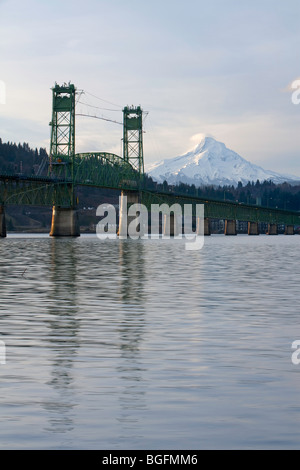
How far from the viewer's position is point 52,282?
163ft

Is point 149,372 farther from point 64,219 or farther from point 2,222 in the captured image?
point 64,219

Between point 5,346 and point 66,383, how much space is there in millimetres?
5731

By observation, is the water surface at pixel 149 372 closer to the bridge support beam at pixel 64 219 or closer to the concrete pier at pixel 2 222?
the concrete pier at pixel 2 222

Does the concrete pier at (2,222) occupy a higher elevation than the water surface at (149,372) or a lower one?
higher

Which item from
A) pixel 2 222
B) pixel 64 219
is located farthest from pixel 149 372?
pixel 64 219

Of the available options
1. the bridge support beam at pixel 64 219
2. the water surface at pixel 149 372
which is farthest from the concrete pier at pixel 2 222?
the water surface at pixel 149 372

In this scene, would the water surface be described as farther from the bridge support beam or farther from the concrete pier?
the bridge support beam

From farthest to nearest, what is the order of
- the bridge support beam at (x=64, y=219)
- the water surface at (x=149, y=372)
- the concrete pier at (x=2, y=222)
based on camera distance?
the bridge support beam at (x=64, y=219)
the concrete pier at (x=2, y=222)
the water surface at (x=149, y=372)

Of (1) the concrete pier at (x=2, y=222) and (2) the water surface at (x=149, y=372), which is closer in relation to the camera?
(2) the water surface at (x=149, y=372)

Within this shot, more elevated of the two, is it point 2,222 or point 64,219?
point 64,219

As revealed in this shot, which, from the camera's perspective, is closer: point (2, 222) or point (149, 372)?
point (149, 372)

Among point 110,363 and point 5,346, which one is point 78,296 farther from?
point 110,363

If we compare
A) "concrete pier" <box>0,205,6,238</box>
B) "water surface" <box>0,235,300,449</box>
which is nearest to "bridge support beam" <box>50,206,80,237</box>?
"concrete pier" <box>0,205,6,238</box>
